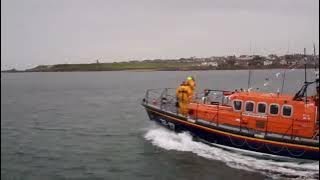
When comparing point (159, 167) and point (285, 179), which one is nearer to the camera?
point (285, 179)

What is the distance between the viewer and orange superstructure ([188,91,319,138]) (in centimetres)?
1581

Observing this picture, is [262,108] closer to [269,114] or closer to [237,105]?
[269,114]

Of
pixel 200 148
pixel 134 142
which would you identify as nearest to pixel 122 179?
pixel 200 148

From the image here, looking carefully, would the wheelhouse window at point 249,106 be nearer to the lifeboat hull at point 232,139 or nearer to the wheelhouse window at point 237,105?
the wheelhouse window at point 237,105

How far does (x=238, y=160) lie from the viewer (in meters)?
16.4

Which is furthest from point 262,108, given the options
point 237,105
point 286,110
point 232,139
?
point 232,139

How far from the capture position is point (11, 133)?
21797 mm

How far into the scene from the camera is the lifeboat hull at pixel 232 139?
15.7 metres

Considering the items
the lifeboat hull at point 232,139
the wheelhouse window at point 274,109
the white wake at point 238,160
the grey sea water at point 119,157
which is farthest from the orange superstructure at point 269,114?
the grey sea water at point 119,157

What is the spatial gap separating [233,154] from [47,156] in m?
6.85

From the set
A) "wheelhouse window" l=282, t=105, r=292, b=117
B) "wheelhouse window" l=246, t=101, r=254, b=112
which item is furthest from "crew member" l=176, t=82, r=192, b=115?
"wheelhouse window" l=282, t=105, r=292, b=117

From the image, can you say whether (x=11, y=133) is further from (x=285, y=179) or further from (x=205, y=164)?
(x=285, y=179)

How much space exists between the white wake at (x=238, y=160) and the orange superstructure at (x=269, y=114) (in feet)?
3.42

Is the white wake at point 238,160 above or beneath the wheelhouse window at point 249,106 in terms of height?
beneath
